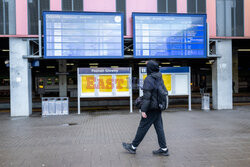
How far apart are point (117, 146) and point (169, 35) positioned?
7525 millimetres

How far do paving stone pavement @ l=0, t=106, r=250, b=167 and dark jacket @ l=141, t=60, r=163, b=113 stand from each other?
108 cm

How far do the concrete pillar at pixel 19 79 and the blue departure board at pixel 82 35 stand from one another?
1.34 metres

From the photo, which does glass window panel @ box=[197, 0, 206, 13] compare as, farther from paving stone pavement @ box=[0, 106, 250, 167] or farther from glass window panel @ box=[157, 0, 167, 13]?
paving stone pavement @ box=[0, 106, 250, 167]

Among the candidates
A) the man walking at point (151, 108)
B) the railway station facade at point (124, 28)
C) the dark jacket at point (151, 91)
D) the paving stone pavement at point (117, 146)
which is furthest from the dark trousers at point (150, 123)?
the railway station facade at point (124, 28)

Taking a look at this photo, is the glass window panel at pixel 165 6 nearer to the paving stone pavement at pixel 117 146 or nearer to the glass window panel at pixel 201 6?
the glass window panel at pixel 201 6

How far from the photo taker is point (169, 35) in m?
11.2

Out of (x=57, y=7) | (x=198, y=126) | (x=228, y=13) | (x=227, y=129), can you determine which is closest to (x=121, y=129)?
(x=198, y=126)

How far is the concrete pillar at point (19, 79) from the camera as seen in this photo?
1070 centimetres

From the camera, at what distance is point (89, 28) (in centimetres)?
1077

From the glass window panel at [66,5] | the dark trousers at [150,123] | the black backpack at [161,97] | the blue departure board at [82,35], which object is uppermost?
the glass window panel at [66,5]

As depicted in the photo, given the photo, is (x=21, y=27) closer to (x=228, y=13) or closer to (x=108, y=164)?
(x=108, y=164)

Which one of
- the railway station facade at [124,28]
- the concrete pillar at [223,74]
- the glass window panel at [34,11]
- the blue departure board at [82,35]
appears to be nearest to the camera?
the blue departure board at [82,35]

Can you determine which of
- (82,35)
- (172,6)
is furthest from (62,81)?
(172,6)

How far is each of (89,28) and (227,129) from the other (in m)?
7.64
